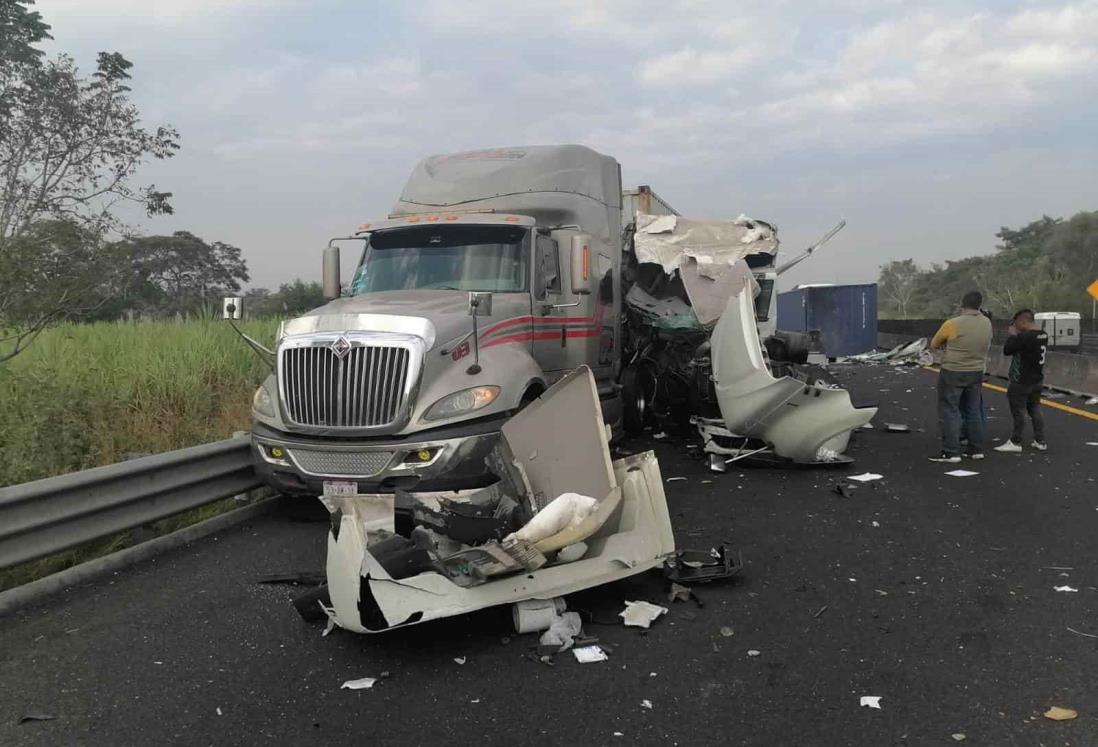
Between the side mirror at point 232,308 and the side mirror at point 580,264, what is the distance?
2.89 metres

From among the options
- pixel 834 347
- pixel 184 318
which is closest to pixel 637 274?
pixel 184 318

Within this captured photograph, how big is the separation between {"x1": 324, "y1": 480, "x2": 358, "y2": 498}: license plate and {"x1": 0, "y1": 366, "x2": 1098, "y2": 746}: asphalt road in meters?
0.43

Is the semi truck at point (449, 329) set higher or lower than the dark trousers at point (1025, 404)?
higher

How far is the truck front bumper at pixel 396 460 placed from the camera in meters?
5.77

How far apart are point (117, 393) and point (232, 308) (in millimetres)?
2878

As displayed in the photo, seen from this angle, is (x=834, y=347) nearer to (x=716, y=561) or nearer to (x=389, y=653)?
(x=716, y=561)

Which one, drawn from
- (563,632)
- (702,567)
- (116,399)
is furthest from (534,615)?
(116,399)

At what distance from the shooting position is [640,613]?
4.43 meters

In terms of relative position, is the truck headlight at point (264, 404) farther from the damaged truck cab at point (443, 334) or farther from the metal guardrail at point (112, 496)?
the metal guardrail at point (112, 496)

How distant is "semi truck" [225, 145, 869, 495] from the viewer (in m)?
5.86

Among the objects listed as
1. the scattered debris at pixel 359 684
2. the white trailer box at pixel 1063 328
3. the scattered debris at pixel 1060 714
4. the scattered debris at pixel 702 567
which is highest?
the white trailer box at pixel 1063 328

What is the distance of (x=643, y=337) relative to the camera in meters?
10.7

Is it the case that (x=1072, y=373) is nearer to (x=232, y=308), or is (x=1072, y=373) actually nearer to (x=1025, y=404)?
(x=1025, y=404)

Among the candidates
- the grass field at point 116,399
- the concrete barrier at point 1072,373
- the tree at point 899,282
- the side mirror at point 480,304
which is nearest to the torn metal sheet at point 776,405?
the side mirror at point 480,304
